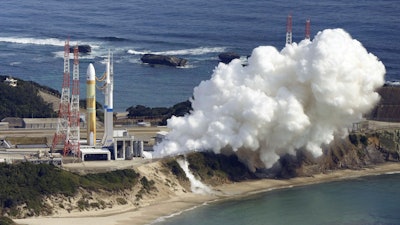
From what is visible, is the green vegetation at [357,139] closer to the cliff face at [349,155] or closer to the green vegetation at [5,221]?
the cliff face at [349,155]

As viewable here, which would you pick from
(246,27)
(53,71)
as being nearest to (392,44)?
(246,27)

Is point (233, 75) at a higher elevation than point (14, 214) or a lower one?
higher

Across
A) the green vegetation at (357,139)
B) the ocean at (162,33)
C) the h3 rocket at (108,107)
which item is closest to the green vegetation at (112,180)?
the h3 rocket at (108,107)

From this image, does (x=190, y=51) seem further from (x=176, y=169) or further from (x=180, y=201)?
(x=180, y=201)

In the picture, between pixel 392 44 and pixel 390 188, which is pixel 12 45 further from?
pixel 390 188

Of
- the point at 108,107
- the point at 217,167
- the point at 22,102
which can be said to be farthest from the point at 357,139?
the point at 22,102

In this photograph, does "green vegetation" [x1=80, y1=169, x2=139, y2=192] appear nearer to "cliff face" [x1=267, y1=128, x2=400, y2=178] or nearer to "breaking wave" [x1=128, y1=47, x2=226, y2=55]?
"cliff face" [x1=267, y1=128, x2=400, y2=178]
